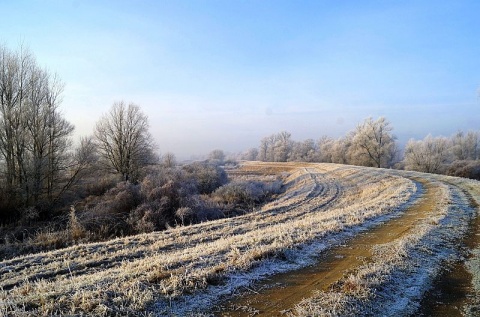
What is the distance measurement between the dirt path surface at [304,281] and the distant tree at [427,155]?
56.5m

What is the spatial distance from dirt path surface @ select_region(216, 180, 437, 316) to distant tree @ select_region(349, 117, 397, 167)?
54.9m

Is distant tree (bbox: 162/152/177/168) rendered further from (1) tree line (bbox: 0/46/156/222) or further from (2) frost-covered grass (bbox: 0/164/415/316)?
(2) frost-covered grass (bbox: 0/164/415/316)

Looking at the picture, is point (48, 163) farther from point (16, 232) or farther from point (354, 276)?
point (354, 276)

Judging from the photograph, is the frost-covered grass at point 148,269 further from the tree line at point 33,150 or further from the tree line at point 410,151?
the tree line at point 410,151

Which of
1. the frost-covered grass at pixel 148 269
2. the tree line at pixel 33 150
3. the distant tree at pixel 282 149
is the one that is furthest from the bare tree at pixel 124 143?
the distant tree at pixel 282 149

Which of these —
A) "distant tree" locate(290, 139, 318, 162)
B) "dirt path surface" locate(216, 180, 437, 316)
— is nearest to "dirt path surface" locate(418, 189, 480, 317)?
"dirt path surface" locate(216, 180, 437, 316)

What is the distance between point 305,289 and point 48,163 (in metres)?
26.4

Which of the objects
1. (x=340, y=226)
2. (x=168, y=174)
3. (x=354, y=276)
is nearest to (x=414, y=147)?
(x=168, y=174)

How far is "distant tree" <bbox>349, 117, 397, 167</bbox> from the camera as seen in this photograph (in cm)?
6019

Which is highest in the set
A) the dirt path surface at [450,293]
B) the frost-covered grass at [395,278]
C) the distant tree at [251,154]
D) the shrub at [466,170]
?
the distant tree at [251,154]

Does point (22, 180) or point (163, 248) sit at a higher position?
point (22, 180)

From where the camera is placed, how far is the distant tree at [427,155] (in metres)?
57.6

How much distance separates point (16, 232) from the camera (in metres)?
17.9

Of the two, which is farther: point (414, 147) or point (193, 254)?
point (414, 147)
